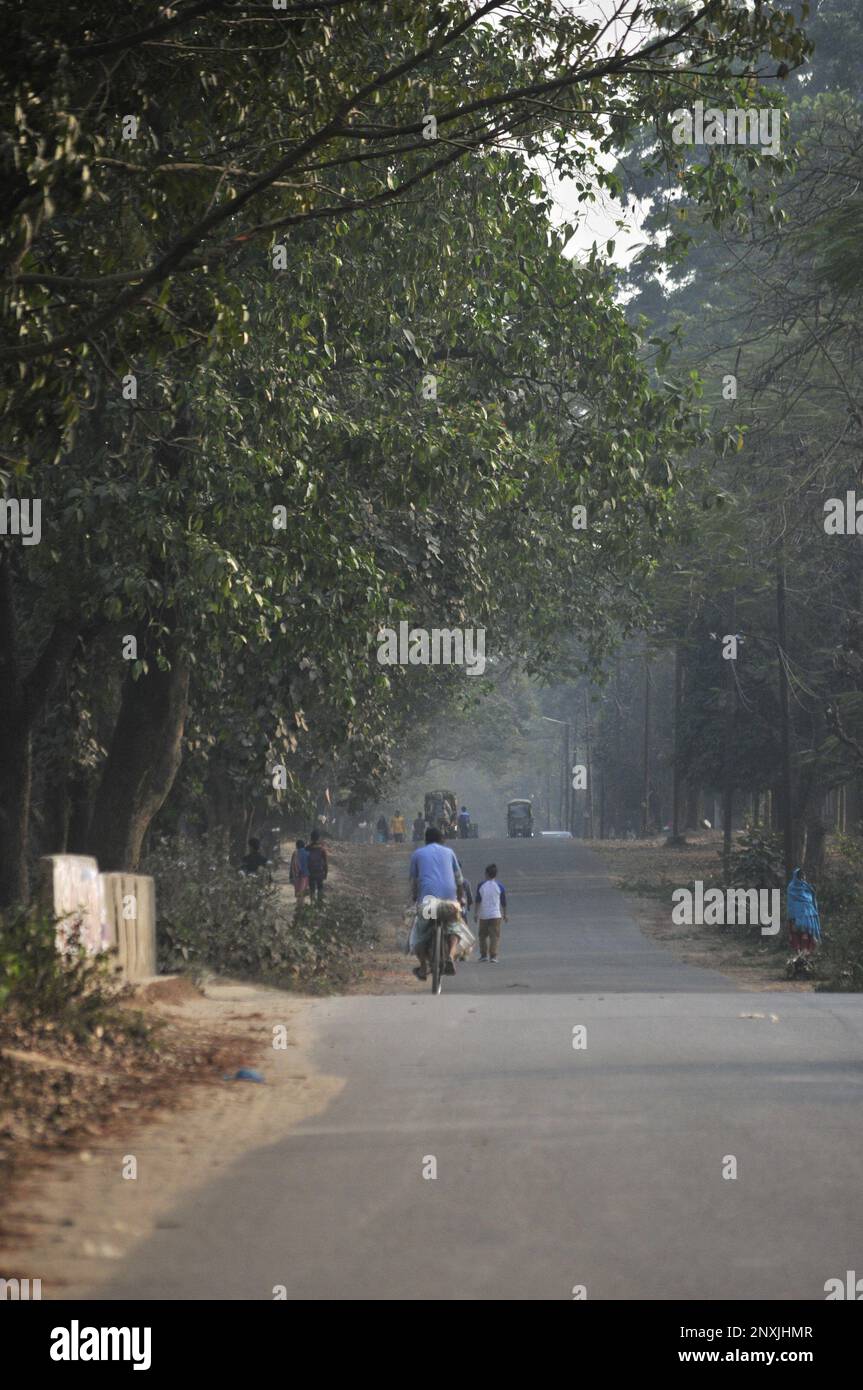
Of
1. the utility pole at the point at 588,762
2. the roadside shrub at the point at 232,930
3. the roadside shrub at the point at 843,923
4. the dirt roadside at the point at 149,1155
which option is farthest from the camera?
the utility pole at the point at 588,762

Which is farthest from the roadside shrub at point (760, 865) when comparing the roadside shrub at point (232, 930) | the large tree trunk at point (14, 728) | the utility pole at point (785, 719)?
the large tree trunk at point (14, 728)

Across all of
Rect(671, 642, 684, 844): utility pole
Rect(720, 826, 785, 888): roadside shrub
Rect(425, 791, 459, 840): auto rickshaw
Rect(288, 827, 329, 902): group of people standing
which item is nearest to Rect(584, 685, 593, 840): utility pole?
Rect(425, 791, 459, 840): auto rickshaw

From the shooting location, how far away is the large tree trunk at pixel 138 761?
18.2 meters

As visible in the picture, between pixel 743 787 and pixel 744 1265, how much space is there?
155ft

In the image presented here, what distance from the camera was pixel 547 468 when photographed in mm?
21750

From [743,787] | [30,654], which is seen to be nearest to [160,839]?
[30,654]

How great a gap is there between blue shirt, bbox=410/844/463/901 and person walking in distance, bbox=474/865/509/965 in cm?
892

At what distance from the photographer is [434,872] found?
62.6ft

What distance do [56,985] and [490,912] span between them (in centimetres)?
1820

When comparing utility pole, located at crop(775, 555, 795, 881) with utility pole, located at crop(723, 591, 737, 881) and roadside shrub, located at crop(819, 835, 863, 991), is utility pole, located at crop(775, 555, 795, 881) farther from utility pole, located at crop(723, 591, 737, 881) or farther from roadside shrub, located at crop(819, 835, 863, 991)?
utility pole, located at crop(723, 591, 737, 881)

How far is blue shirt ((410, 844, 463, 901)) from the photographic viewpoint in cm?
1906

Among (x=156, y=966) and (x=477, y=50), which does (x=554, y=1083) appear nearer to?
(x=156, y=966)

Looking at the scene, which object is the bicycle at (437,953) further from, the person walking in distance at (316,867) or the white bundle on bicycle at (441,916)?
the person walking in distance at (316,867)
